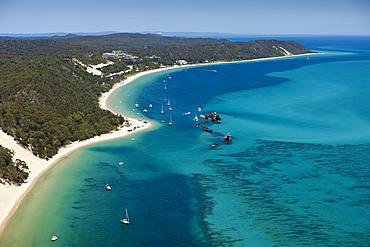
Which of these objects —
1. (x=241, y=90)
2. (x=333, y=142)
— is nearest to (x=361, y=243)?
(x=333, y=142)

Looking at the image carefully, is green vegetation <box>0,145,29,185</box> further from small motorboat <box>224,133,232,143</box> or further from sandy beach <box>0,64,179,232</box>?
small motorboat <box>224,133,232,143</box>

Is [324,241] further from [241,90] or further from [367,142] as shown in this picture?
[241,90]

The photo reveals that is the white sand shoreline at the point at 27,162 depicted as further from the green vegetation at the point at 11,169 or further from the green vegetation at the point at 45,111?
the green vegetation at the point at 45,111

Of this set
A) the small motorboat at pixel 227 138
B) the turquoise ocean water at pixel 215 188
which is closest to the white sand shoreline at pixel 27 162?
the turquoise ocean water at pixel 215 188

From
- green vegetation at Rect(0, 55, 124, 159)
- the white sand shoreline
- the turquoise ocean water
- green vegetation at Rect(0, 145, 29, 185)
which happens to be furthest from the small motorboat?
green vegetation at Rect(0, 145, 29, 185)

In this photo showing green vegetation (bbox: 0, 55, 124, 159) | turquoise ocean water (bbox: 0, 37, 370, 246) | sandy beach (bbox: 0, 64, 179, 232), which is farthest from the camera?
green vegetation (bbox: 0, 55, 124, 159)

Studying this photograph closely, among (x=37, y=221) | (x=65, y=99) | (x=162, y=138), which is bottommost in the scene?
(x=37, y=221)
